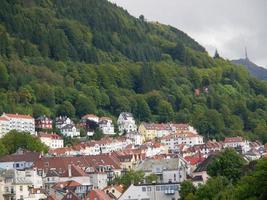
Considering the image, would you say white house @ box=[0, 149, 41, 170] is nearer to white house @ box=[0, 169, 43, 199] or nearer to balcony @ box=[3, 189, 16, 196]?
white house @ box=[0, 169, 43, 199]

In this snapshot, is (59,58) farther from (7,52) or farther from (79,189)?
(79,189)

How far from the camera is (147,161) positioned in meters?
98.8

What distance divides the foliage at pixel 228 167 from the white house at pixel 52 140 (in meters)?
56.4

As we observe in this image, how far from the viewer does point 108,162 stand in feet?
343

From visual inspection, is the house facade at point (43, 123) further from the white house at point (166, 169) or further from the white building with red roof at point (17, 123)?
the white house at point (166, 169)

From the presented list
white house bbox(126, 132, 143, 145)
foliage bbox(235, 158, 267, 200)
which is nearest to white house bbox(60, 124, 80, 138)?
white house bbox(126, 132, 143, 145)

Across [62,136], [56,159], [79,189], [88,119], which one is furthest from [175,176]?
[88,119]

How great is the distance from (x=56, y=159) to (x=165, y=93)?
8343cm

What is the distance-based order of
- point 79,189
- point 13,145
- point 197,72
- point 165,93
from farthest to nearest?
point 197,72 → point 165,93 → point 13,145 → point 79,189

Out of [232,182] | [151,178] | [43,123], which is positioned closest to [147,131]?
[43,123]

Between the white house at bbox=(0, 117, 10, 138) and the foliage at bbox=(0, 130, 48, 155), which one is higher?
the white house at bbox=(0, 117, 10, 138)

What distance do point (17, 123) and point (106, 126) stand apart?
18.9 meters

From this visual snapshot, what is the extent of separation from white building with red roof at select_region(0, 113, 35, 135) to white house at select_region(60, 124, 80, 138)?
4.80 meters

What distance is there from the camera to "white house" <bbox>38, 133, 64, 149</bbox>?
130500 mm
